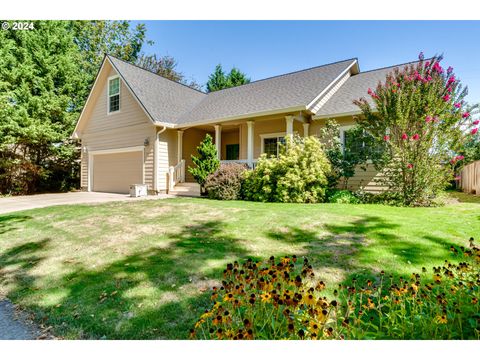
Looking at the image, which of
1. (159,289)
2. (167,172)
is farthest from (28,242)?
(167,172)

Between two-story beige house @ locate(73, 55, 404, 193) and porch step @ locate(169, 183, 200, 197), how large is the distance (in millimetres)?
342

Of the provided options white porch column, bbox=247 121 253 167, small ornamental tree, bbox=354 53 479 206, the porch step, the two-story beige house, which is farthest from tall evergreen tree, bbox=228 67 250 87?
small ornamental tree, bbox=354 53 479 206

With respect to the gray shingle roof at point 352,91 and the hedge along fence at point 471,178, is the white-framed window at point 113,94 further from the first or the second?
the hedge along fence at point 471,178

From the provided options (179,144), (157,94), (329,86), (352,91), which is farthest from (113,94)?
(352,91)

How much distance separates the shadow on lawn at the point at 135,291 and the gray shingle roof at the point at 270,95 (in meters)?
8.00

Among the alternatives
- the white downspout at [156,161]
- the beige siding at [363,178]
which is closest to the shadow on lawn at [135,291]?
the beige siding at [363,178]

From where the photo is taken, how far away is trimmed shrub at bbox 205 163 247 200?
1030cm

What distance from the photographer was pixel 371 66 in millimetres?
14680

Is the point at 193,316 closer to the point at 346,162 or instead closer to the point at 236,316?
the point at 236,316

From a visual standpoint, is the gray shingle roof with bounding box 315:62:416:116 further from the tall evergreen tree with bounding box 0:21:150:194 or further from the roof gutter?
the tall evergreen tree with bounding box 0:21:150:194

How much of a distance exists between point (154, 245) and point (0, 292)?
6.63 ft

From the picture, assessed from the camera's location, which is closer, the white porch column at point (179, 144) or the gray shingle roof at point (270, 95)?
the gray shingle roof at point (270, 95)

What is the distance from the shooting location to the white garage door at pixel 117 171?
14.2m

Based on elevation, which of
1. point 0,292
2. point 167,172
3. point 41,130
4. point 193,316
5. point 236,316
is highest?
point 41,130
